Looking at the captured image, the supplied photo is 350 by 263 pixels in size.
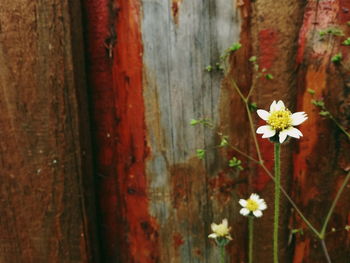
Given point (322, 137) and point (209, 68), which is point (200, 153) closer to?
point (209, 68)

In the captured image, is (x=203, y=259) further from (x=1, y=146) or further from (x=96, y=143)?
(x=1, y=146)

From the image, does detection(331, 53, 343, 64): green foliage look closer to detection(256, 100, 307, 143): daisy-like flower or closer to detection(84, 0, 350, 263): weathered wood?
detection(84, 0, 350, 263): weathered wood

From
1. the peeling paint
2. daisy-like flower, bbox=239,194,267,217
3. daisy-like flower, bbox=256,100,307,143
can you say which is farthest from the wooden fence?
daisy-like flower, bbox=256,100,307,143

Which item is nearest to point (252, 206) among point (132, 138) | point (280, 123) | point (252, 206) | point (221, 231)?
point (252, 206)

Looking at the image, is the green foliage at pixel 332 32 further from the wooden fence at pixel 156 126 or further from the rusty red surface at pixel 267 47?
the rusty red surface at pixel 267 47

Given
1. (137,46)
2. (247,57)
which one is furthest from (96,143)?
(247,57)
